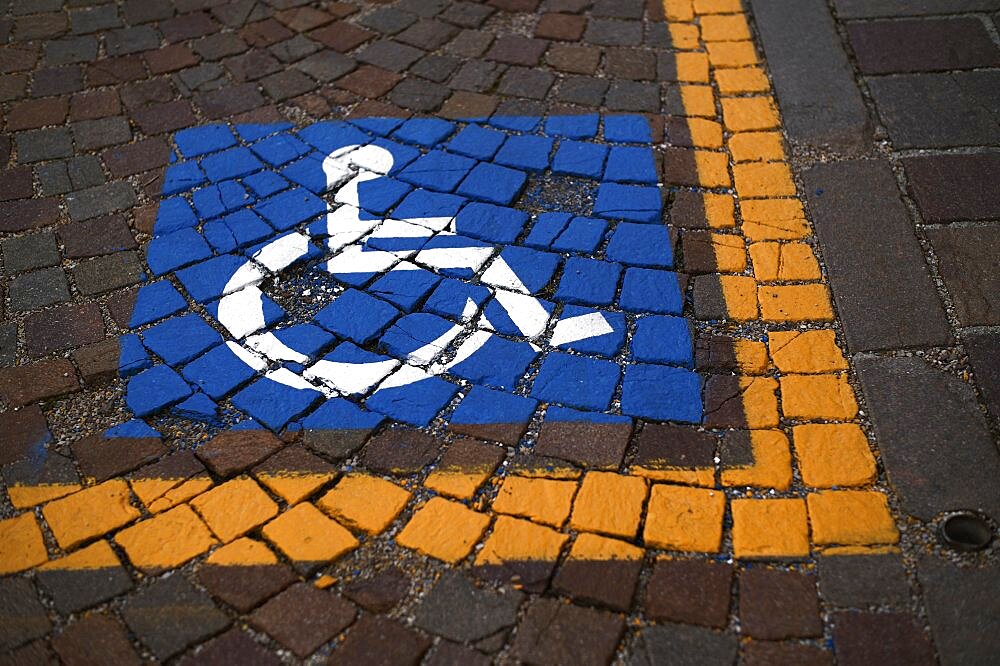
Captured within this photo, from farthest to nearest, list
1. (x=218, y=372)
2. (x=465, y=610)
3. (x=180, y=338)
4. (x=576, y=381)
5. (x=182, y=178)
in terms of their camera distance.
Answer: (x=182, y=178) → (x=180, y=338) → (x=218, y=372) → (x=576, y=381) → (x=465, y=610)

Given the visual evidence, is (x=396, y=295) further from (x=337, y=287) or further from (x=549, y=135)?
(x=549, y=135)

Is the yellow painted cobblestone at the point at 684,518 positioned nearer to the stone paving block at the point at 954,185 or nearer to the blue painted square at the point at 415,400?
the blue painted square at the point at 415,400

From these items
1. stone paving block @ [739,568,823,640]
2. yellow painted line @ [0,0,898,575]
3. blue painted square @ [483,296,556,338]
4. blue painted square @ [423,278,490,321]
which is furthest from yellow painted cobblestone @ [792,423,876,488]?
blue painted square @ [423,278,490,321]

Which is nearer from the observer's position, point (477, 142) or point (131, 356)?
point (131, 356)

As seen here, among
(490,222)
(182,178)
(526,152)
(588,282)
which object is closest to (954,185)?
(588,282)

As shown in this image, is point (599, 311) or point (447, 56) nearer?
point (599, 311)

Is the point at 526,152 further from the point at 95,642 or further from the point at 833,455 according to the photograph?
the point at 95,642

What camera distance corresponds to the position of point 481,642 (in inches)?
97.1

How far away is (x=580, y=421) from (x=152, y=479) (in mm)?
1459

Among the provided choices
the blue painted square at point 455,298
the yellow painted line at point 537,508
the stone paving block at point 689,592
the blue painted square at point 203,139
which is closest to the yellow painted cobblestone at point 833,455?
the yellow painted line at point 537,508

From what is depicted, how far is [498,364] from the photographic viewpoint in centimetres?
325

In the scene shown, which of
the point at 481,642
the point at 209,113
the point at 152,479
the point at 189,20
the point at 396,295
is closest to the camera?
the point at 481,642

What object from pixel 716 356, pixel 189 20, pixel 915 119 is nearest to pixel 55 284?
pixel 189 20

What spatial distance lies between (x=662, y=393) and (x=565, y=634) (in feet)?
3.23
